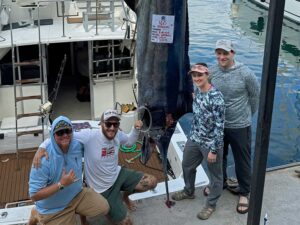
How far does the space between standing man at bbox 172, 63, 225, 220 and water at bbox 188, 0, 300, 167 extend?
21.0ft

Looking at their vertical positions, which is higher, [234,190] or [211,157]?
[211,157]

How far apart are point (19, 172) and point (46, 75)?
→ 2141 mm

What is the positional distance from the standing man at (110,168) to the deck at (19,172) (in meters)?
3.12

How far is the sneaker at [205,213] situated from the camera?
444cm

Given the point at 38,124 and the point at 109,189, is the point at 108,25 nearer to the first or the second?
the point at 38,124

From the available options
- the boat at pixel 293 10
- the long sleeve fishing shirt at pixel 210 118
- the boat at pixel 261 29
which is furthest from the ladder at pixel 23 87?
the boat at pixel 293 10

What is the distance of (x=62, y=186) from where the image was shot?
11.8 feet

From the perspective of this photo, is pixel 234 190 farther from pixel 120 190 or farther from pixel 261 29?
pixel 261 29

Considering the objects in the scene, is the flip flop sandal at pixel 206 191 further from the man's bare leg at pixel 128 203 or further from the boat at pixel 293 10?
the boat at pixel 293 10

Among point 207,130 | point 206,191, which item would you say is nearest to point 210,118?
point 207,130

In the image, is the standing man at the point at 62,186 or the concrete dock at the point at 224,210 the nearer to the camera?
the standing man at the point at 62,186

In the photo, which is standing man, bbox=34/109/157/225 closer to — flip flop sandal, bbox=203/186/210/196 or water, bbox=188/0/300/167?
flip flop sandal, bbox=203/186/210/196

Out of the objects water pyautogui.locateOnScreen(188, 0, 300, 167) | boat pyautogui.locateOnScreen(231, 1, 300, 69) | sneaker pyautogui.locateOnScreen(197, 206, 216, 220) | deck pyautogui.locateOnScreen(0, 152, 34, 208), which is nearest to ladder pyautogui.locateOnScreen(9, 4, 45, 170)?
deck pyautogui.locateOnScreen(0, 152, 34, 208)

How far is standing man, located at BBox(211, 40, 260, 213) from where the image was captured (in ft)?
13.5
